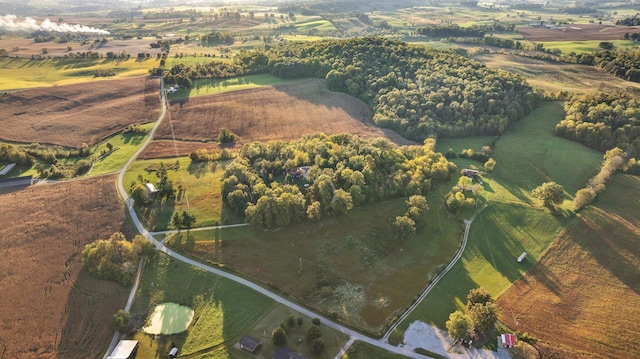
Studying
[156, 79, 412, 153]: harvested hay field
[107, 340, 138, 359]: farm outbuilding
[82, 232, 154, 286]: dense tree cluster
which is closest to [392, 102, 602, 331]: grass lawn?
[156, 79, 412, 153]: harvested hay field

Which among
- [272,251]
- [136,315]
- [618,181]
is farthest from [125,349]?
[618,181]

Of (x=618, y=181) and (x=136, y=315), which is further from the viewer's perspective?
(x=618, y=181)

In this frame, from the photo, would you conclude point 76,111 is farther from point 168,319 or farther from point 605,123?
point 605,123

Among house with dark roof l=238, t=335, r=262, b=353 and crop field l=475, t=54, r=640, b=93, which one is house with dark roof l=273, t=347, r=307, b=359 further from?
crop field l=475, t=54, r=640, b=93

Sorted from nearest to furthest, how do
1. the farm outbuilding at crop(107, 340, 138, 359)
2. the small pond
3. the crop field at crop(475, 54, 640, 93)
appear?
the farm outbuilding at crop(107, 340, 138, 359)
the small pond
the crop field at crop(475, 54, 640, 93)

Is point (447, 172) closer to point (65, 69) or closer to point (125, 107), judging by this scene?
point (125, 107)
